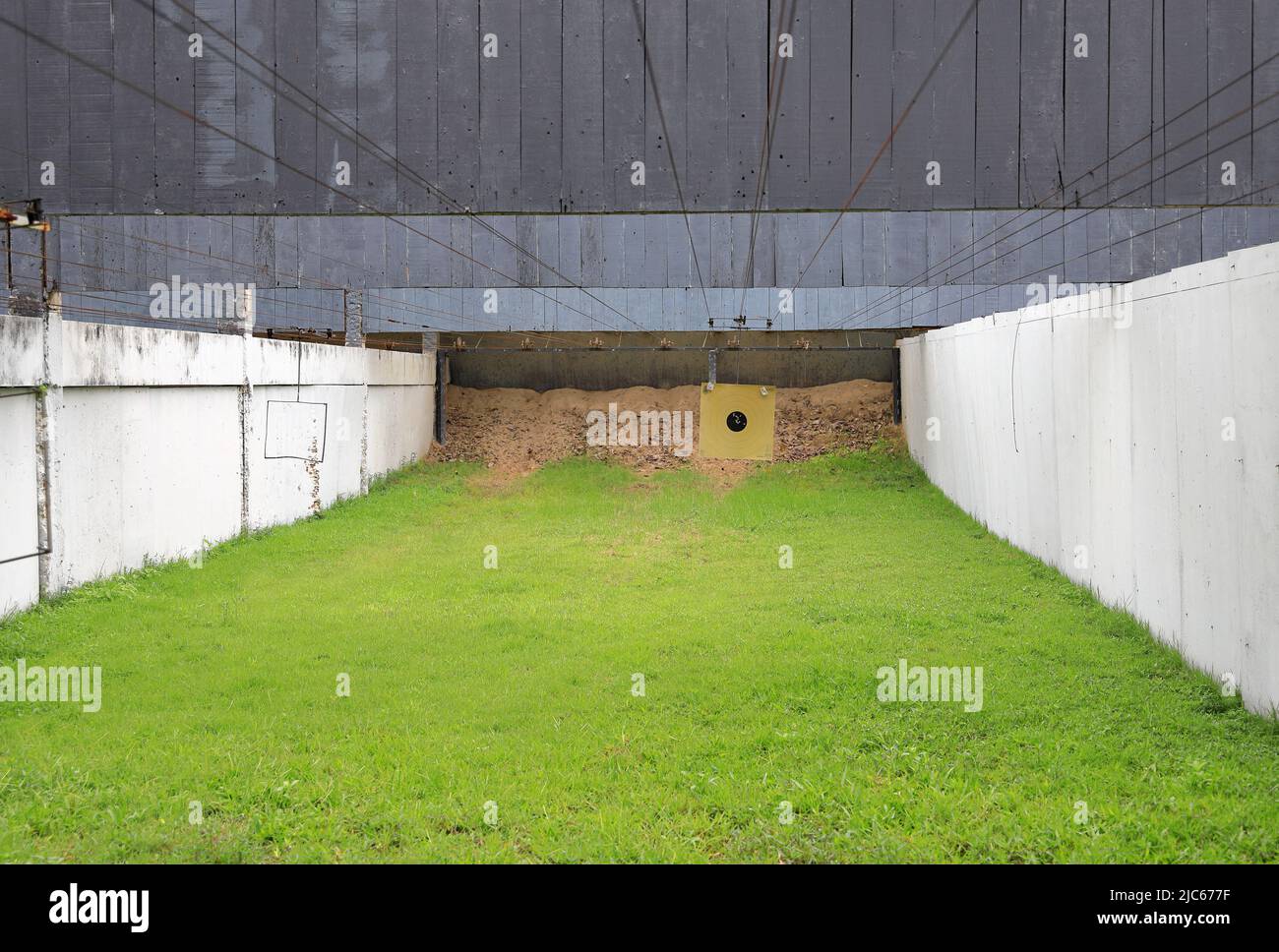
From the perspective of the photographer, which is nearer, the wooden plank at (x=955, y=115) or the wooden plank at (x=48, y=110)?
the wooden plank at (x=955, y=115)

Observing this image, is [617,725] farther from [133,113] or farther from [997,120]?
[133,113]

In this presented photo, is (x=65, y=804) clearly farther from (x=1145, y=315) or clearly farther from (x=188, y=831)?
(x=1145, y=315)

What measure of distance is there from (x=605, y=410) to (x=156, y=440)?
978cm

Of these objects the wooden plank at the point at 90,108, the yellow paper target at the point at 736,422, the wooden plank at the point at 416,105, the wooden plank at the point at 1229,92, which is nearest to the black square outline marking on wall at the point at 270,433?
the yellow paper target at the point at 736,422

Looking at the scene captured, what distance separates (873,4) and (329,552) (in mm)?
14915

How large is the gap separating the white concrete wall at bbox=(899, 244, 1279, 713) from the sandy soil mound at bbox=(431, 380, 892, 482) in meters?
6.70

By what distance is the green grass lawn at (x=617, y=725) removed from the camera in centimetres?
432

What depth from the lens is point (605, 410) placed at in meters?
18.9

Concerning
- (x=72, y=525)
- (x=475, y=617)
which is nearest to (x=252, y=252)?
→ (x=72, y=525)

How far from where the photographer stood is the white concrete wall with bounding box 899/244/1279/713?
538 centimetres

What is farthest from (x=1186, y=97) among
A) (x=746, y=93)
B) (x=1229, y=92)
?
(x=746, y=93)

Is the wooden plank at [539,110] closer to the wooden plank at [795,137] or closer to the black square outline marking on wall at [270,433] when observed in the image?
the wooden plank at [795,137]

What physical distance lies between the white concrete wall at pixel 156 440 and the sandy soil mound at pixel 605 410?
3583 mm

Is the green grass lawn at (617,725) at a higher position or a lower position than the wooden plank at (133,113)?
lower
